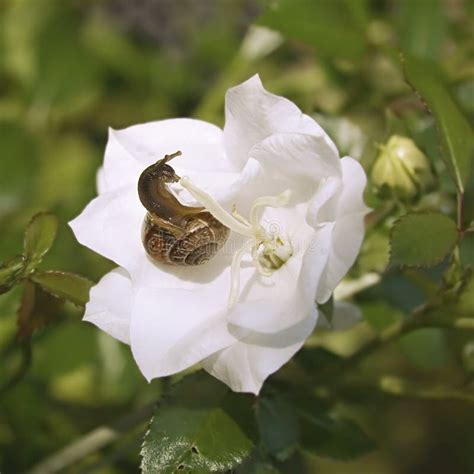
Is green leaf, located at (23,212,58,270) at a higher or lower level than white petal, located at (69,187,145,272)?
lower

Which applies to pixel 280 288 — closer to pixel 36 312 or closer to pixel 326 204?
pixel 326 204

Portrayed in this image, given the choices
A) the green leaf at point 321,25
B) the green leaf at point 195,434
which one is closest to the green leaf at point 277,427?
the green leaf at point 195,434

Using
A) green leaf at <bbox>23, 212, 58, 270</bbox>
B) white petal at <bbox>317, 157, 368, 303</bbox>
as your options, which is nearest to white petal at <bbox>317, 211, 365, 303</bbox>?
white petal at <bbox>317, 157, 368, 303</bbox>

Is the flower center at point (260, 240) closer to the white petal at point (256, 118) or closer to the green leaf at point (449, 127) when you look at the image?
the white petal at point (256, 118)

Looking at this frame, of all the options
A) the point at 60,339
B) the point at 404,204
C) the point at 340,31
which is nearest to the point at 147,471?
the point at 404,204

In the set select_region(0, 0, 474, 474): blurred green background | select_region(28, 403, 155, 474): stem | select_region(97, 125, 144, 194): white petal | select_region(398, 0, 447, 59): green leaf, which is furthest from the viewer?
select_region(398, 0, 447, 59): green leaf

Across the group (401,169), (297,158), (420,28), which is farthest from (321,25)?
(297,158)

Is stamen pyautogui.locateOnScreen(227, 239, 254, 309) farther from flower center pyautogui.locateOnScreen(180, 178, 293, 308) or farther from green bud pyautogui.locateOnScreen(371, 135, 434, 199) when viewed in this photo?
green bud pyautogui.locateOnScreen(371, 135, 434, 199)
